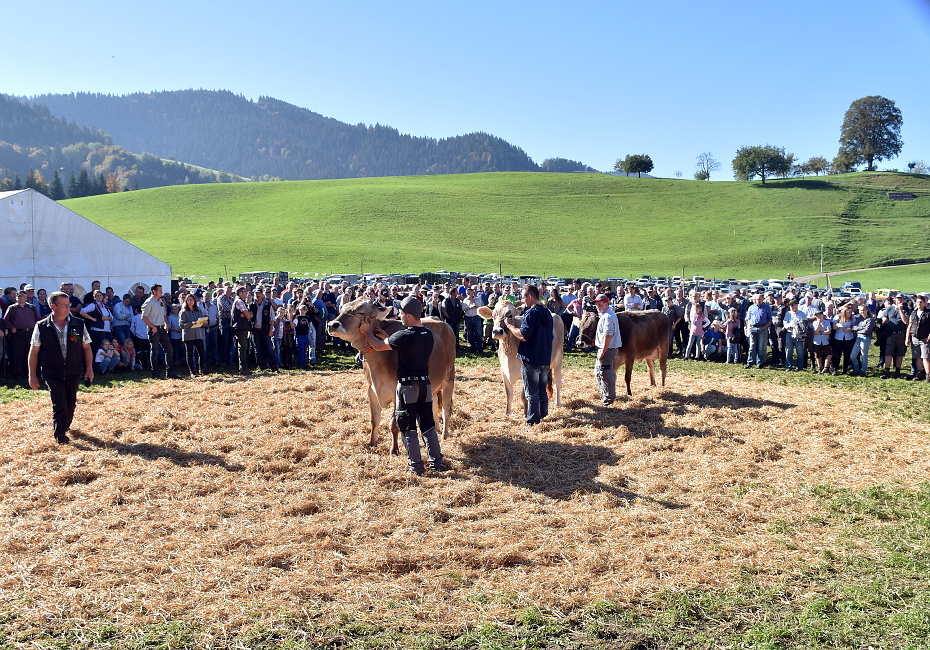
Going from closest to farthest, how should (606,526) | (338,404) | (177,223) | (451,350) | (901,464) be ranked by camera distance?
(606,526) → (901,464) → (451,350) → (338,404) → (177,223)

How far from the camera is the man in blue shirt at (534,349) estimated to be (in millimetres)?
9133

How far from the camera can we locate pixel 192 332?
1405 centimetres

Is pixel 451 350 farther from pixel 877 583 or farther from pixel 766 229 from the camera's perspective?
pixel 766 229

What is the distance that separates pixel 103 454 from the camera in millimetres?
8203

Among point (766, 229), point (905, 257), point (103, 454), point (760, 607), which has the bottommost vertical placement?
point (760, 607)

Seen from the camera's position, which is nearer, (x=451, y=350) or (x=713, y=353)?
(x=451, y=350)

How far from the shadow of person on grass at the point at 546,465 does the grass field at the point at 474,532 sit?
4cm

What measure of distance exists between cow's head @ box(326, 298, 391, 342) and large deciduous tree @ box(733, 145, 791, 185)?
101290mm

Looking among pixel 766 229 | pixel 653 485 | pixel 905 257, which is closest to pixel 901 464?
pixel 653 485

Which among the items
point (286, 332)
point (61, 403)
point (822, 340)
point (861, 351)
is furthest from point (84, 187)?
point (861, 351)

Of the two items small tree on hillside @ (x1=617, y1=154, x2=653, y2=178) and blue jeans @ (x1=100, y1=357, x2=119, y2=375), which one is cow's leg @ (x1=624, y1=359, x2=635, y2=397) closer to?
blue jeans @ (x1=100, y1=357, x2=119, y2=375)

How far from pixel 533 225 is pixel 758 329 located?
199 ft

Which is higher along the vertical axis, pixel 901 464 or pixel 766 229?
pixel 766 229

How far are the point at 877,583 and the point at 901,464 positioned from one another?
363cm
